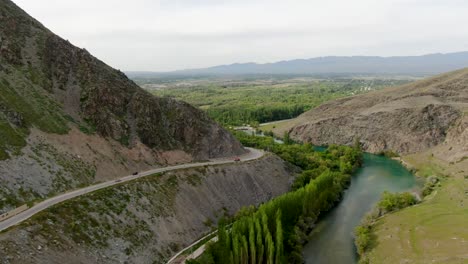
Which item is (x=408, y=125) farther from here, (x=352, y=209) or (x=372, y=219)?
(x=372, y=219)

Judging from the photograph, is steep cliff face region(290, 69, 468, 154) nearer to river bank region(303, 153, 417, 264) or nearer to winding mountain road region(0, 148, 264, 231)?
river bank region(303, 153, 417, 264)

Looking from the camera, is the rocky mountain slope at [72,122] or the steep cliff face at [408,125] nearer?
the rocky mountain slope at [72,122]

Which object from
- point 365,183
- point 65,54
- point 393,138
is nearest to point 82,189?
point 65,54

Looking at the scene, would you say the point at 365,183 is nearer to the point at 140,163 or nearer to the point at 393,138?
the point at 393,138

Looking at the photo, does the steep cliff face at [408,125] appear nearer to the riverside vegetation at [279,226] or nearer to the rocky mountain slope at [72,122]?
the riverside vegetation at [279,226]

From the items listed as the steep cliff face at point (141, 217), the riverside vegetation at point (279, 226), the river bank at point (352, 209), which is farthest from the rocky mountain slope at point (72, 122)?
the river bank at point (352, 209)

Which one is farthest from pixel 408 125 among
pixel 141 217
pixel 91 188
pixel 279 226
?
pixel 91 188
